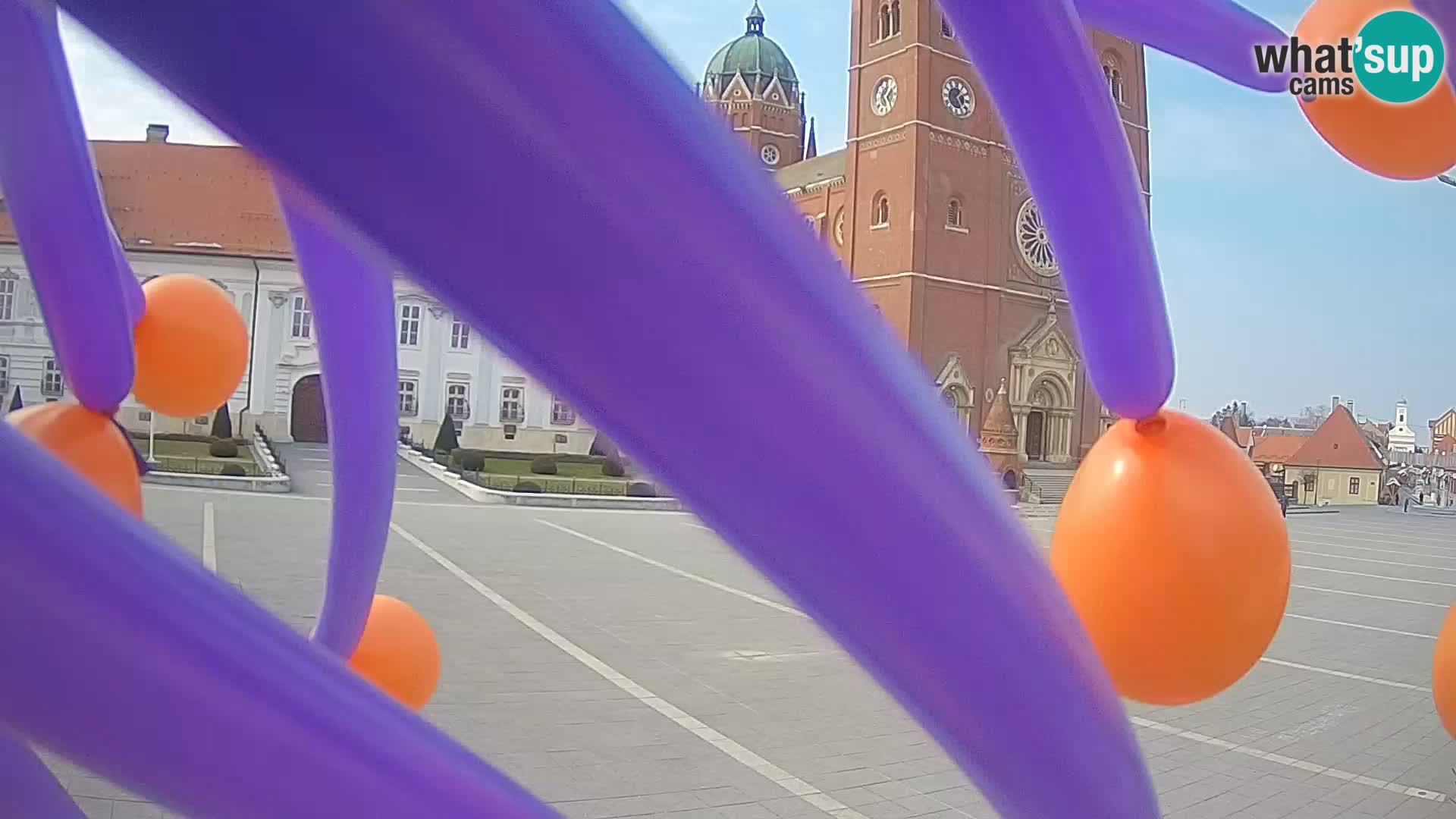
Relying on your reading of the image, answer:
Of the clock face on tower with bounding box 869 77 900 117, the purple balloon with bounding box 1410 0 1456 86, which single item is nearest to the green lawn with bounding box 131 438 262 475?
the purple balloon with bounding box 1410 0 1456 86

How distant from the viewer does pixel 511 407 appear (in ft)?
105

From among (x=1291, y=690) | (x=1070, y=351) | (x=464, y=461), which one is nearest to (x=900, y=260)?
(x=1070, y=351)

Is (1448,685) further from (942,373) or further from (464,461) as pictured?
(942,373)

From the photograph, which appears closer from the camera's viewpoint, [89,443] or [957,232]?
Answer: [89,443]

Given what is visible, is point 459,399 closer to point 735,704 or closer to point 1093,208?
point 735,704

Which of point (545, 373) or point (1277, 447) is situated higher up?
point (545, 373)

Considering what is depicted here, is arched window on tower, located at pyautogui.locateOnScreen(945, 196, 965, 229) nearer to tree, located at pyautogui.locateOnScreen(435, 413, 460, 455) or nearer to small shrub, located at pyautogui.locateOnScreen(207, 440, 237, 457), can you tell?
tree, located at pyautogui.locateOnScreen(435, 413, 460, 455)

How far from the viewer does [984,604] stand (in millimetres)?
969

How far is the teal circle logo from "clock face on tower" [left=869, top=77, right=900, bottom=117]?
104 feet

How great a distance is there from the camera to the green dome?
5012 cm

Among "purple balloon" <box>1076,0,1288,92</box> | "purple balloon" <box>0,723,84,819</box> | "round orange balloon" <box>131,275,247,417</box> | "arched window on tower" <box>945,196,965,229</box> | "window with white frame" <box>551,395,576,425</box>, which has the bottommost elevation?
"purple balloon" <box>0,723,84,819</box>

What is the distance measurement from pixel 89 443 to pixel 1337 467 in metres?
50.2

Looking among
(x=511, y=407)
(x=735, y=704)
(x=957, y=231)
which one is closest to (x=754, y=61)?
(x=957, y=231)

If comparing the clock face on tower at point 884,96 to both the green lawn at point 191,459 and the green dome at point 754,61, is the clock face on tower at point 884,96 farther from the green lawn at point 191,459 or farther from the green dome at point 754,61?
the green lawn at point 191,459
